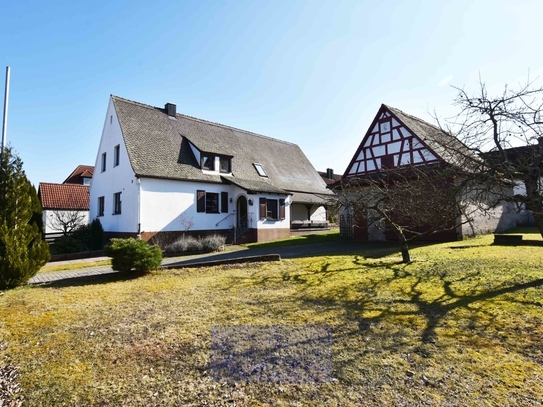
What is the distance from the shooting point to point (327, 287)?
722cm

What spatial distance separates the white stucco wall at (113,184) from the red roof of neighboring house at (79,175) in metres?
18.9

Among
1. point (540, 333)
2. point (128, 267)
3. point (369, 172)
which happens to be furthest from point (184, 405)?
point (369, 172)

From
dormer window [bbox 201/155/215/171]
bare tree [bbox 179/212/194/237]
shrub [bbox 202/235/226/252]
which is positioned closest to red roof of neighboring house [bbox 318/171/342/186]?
dormer window [bbox 201/155/215/171]

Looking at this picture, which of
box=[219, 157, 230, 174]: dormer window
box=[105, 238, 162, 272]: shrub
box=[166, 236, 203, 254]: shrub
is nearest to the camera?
box=[105, 238, 162, 272]: shrub

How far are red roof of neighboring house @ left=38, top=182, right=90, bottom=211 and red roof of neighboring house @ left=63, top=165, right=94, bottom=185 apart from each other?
1092 cm

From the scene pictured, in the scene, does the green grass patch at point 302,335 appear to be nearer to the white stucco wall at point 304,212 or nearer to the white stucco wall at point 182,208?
the white stucco wall at point 182,208

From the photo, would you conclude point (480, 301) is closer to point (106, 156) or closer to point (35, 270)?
point (35, 270)

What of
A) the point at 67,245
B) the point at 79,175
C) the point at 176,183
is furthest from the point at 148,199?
the point at 79,175

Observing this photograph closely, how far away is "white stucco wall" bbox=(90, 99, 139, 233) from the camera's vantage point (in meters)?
18.7

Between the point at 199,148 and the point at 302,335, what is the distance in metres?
19.0

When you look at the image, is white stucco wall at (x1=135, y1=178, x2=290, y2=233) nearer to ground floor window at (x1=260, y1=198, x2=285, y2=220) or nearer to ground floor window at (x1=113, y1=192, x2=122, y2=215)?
ground floor window at (x1=260, y1=198, x2=285, y2=220)

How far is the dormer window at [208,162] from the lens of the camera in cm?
2212

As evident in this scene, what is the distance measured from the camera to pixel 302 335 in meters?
4.56

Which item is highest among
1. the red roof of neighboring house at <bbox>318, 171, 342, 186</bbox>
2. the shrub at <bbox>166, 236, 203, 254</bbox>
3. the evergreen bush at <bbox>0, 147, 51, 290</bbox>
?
the red roof of neighboring house at <bbox>318, 171, 342, 186</bbox>
